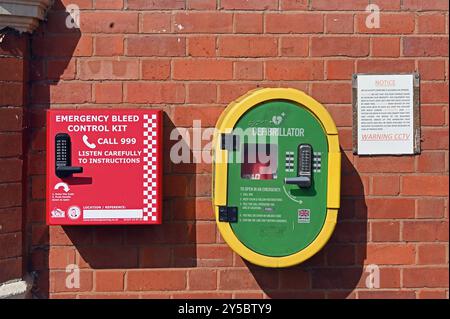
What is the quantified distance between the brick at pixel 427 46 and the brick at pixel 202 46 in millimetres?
1074

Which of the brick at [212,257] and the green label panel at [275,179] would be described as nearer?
the green label panel at [275,179]

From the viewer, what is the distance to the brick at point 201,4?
3.27 meters

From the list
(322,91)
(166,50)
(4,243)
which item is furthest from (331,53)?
(4,243)

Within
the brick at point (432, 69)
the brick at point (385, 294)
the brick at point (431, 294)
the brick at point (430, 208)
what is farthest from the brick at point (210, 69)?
the brick at point (431, 294)

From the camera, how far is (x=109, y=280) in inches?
129

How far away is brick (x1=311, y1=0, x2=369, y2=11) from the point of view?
3.29 m

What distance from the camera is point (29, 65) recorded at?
324 centimetres

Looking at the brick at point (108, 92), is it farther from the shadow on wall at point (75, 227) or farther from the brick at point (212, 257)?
the brick at point (212, 257)

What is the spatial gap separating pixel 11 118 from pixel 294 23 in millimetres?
1592

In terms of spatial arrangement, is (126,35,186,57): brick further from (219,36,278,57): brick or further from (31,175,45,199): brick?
(31,175,45,199): brick

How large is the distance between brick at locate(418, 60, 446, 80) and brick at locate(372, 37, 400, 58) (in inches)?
5.9

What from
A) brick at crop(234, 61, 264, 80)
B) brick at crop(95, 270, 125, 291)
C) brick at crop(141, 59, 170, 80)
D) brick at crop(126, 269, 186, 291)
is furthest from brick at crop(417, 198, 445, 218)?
brick at crop(95, 270, 125, 291)

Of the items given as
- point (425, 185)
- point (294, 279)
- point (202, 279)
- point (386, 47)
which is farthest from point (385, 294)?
point (386, 47)

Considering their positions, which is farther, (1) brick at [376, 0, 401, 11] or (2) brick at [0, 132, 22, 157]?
(1) brick at [376, 0, 401, 11]
